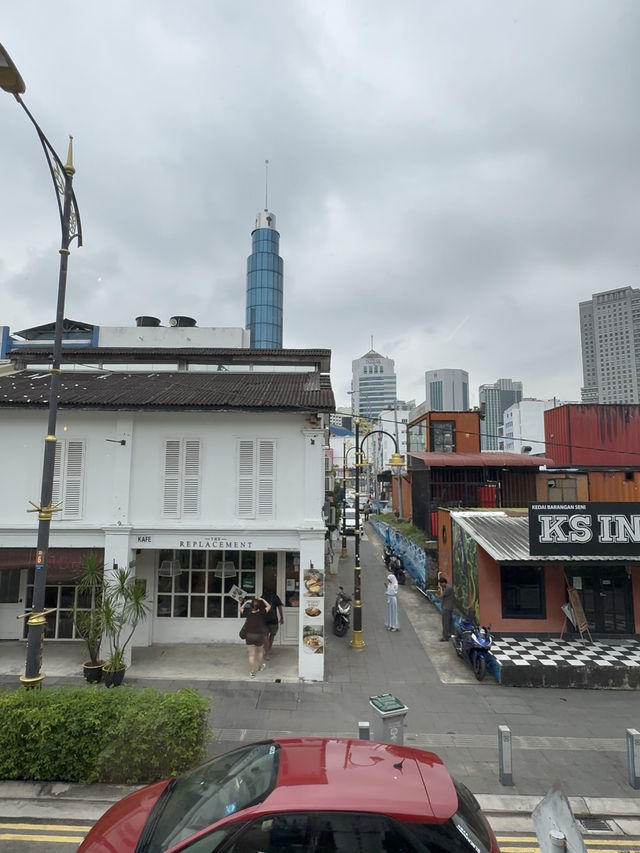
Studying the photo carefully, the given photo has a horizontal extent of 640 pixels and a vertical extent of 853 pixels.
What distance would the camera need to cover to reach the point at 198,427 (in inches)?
475

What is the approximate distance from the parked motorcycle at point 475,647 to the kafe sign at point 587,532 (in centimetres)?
244

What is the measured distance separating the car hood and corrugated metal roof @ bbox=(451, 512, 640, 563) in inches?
374

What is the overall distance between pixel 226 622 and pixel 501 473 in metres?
14.3

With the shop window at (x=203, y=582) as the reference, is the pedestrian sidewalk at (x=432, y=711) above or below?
below

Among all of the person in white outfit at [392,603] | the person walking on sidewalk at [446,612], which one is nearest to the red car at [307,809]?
the person walking on sidewalk at [446,612]

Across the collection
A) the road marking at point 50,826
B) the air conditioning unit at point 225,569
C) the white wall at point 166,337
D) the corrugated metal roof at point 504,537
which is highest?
the white wall at point 166,337

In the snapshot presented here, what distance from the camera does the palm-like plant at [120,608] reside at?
1054 cm

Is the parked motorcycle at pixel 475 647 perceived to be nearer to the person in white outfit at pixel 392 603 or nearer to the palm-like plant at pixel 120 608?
the person in white outfit at pixel 392 603

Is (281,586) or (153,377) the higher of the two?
(153,377)

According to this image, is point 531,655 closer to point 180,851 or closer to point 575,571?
point 575,571

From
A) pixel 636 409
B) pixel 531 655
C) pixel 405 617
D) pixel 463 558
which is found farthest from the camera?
pixel 636 409

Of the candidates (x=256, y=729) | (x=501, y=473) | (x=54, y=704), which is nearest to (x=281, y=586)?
(x=256, y=729)

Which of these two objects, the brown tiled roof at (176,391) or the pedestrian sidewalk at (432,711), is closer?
the pedestrian sidewalk at (432,711)

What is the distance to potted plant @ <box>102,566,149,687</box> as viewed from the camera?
401 inches
